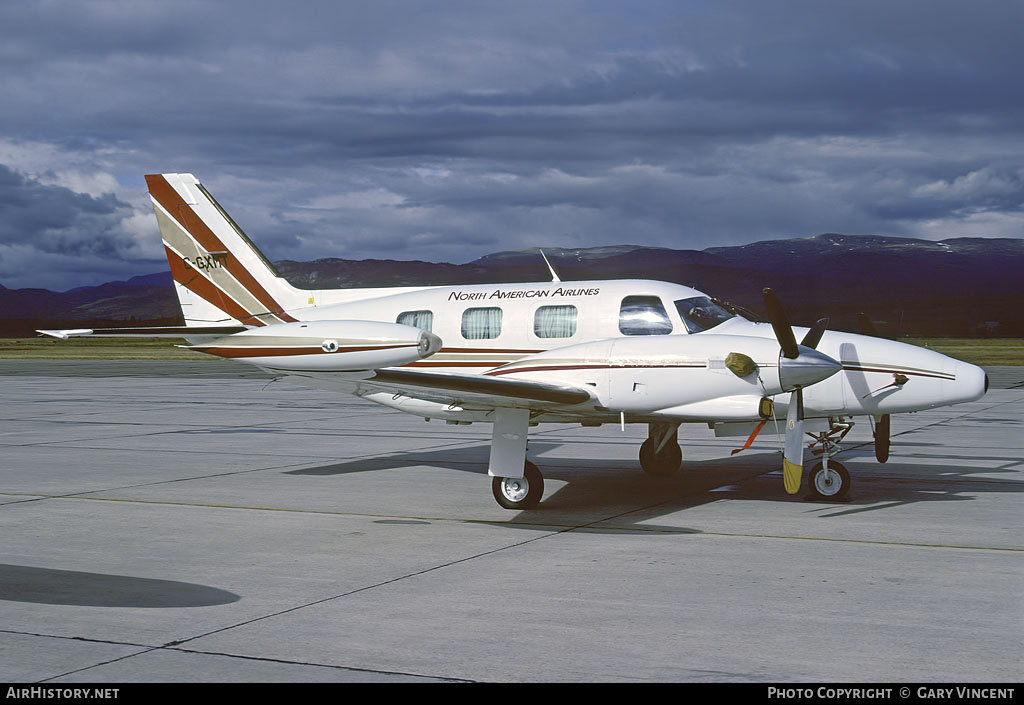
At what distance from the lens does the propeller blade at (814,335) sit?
12.6 meters

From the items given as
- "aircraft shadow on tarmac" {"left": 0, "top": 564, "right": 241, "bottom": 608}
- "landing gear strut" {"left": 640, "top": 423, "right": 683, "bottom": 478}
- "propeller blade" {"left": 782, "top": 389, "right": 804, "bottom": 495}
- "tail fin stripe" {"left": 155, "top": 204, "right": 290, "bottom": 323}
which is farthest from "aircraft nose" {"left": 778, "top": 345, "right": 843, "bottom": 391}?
"tail fin stripe" {"left": 155, "top": 204, "right": 290, "bottom": 323}

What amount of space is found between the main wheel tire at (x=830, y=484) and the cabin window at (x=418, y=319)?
18.4ft

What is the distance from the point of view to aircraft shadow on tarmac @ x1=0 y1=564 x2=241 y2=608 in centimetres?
856

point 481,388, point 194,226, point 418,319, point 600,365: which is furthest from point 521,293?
point 194,226

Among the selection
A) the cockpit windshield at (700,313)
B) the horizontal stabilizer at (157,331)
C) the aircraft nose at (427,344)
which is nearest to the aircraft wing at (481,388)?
the aircraft nose at (427,344)

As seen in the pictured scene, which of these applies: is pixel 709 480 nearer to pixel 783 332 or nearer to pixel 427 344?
pixel 783 332

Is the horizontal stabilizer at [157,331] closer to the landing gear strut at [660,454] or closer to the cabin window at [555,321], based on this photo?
the cabin window at [555,321]

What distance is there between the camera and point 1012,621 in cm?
782

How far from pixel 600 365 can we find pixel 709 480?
4.09 metres

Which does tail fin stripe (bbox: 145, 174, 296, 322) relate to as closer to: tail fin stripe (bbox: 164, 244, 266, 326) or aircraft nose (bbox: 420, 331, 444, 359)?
tail fin stripe (bbox: 164, 244, 266, 326)
